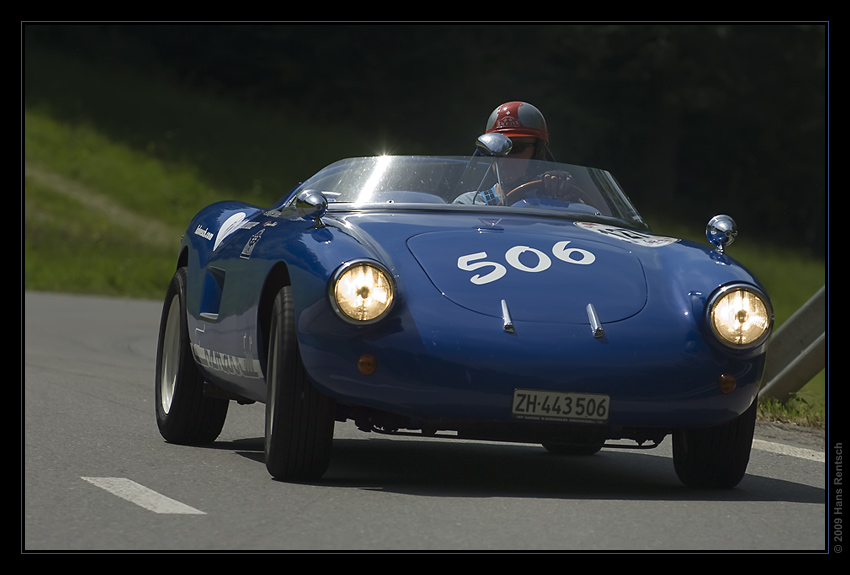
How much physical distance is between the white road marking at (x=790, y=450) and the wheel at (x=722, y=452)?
4.25 feet

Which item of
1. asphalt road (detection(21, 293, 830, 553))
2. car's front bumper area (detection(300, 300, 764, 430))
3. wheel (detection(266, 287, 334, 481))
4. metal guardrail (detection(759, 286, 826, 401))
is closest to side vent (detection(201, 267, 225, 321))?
asphalt road (detection(21, 293, 830, 553))

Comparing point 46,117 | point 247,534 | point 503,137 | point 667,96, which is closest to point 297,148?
point 46,117

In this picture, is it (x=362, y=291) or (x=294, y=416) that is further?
(x=294, y=416)

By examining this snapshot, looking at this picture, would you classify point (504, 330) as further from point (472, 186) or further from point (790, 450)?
point (790, 450)

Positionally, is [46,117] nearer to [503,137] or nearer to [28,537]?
[503,137]

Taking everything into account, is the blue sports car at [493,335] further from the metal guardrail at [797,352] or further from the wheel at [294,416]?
the metal guardrail at [797,352]

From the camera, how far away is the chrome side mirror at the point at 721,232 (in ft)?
21.5

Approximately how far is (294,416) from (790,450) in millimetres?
2924

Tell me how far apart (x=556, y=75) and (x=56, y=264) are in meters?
21.5

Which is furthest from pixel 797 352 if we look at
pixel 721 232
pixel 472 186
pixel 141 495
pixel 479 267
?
pixel 141 495

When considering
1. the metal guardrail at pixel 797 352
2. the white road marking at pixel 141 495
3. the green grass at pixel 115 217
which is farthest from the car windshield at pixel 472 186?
the green grass at pixel 115 217

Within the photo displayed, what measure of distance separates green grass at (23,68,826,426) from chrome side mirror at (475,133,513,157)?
14382mm

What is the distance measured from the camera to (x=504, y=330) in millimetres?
5398

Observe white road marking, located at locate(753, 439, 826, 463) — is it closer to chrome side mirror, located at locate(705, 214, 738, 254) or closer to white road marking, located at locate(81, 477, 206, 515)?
chrome side mirror, located at locate(705, 214, 738, 254)
